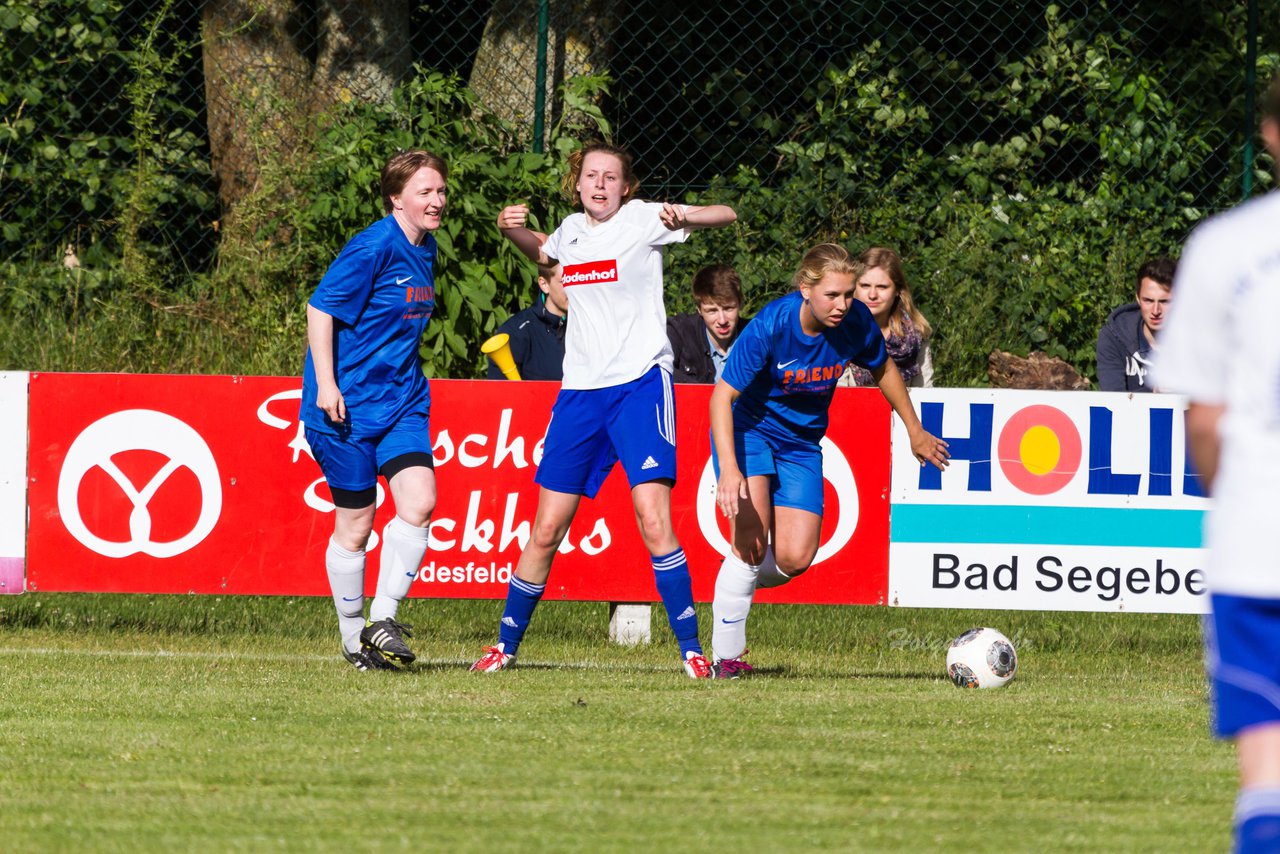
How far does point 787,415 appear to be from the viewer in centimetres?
756

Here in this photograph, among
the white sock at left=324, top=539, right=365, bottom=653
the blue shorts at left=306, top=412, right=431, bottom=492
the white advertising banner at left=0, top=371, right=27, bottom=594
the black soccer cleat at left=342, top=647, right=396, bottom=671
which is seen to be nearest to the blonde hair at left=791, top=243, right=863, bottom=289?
the blue shorts at left=306, top=412, right=431, bottom=492

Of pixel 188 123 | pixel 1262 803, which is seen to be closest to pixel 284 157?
pixel 188 123

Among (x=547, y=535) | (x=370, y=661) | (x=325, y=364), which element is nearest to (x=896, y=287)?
(x=547, y=535)

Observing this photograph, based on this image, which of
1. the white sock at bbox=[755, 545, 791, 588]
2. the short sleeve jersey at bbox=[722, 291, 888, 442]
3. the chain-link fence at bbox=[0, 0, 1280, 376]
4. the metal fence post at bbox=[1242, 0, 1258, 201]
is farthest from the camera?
the chain-link fence at bbox=[0, 0, 1280, 376]

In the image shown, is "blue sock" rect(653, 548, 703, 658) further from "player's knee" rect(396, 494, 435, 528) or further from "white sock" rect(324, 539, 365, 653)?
"white sock" rect(324, 539, 365, 653)

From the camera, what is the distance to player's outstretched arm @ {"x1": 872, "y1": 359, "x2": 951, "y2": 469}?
745cm

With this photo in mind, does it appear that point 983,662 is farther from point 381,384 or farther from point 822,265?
point 381,384

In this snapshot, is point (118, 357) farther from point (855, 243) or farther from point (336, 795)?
point (336, 795)

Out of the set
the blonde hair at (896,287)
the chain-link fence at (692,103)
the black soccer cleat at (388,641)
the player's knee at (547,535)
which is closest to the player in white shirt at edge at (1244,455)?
the player's knee at (547,535)

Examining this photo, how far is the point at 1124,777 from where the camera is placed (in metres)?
5.41

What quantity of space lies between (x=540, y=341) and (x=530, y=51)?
10.7 feet

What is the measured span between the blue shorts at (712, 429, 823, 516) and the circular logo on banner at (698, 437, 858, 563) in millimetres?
1227

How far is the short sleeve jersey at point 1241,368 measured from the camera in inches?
111

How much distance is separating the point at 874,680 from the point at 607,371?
178 cm
